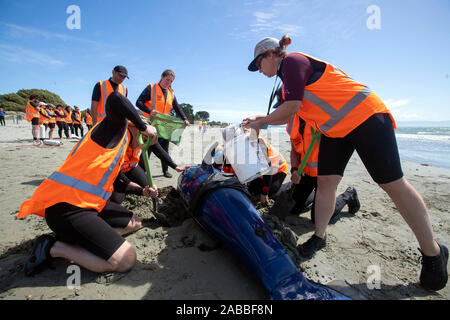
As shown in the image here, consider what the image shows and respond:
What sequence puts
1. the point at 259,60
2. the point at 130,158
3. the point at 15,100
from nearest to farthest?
1. the point at 259,60
2. the point at 130,158
3. the point at 15,100

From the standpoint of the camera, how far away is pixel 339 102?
62.3 inches

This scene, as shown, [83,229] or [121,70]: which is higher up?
[121,70]

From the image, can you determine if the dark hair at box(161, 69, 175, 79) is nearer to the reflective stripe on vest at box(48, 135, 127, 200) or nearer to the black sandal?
the reflective stripe on vest at box(48, 135, 127, 200)

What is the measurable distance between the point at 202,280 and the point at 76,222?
1025mm

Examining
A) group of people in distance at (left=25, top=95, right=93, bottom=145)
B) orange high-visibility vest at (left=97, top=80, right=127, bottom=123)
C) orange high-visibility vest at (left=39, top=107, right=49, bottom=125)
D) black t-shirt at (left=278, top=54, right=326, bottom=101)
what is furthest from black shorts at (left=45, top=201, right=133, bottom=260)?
orange high-visibility vest at (left=39, top=107, right=49, bottom=125)

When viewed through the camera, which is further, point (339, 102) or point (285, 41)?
point (285, 41)

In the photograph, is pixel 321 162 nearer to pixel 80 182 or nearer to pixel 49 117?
pixel 80 182

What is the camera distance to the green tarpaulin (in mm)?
2979

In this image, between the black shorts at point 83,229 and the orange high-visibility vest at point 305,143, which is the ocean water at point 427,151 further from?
the black shorts at point 83,229

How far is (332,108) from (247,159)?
2.69 feet

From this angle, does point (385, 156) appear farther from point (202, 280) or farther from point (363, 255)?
point (202, 280)

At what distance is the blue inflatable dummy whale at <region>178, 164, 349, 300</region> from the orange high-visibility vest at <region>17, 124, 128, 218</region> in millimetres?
774

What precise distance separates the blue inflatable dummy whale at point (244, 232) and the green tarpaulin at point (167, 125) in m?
1.17

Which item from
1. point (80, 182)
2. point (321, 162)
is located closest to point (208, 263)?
point (80, 182)
